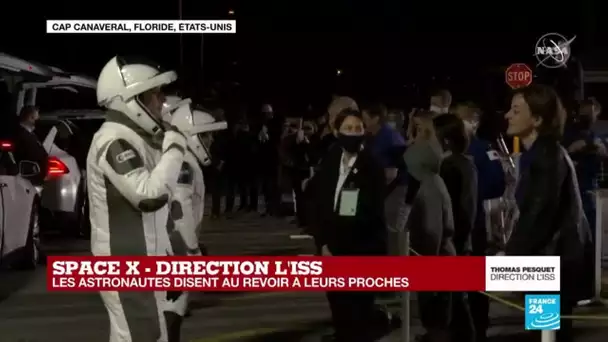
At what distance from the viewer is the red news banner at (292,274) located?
4.66m

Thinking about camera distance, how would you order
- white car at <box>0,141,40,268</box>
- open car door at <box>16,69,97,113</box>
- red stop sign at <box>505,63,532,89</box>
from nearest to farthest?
white car at <box>0,141,40,268</box> → open car door at <box>16,69,97,113</box> → red stop sign at <box>505,63,532,89</box>

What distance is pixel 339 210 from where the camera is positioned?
6148 mm

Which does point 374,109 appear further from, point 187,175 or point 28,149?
point 28,149

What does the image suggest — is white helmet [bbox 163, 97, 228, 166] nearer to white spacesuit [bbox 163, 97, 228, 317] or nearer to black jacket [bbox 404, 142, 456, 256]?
white spacesuit [bbox 163, 97, 228, 317]

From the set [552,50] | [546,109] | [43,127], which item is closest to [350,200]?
[546,109]

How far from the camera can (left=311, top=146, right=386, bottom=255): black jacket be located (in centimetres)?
610

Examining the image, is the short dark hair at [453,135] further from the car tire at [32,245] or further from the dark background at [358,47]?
the dark background at [358,47]

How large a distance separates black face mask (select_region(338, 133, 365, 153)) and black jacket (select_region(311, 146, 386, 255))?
0.03 meters

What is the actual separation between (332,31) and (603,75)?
17.5 m

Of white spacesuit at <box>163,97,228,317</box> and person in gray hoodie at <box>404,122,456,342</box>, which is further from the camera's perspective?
person in gray hoodie at <box>404,122,456,342</box>

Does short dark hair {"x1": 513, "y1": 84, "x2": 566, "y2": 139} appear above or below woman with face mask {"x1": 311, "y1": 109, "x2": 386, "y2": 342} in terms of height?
above

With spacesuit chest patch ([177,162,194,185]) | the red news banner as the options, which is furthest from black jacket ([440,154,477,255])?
spacesuit chest patch ([177,162,194,185])

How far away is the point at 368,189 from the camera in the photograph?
241 inches

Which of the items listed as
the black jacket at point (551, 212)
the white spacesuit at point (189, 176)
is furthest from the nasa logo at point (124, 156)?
the black jacket at point (551, 212)
